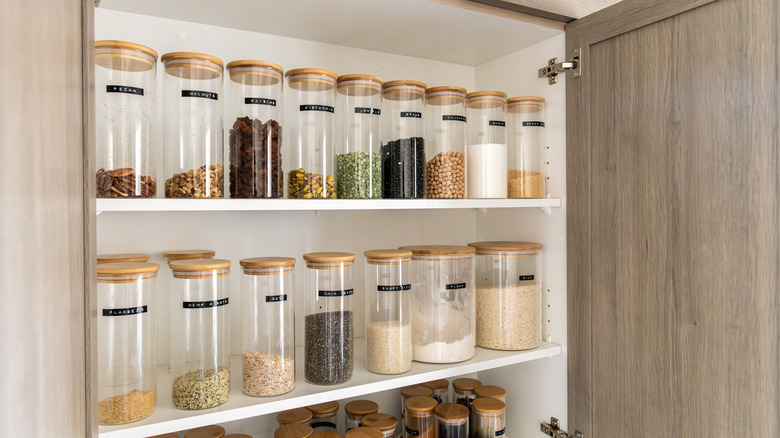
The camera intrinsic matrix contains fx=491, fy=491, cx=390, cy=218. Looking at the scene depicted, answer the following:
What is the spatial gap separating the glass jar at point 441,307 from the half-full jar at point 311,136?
36cm

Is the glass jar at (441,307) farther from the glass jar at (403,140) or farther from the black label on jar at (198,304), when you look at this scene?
the black label on jar at (198,304)

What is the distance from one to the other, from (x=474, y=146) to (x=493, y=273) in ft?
1.23

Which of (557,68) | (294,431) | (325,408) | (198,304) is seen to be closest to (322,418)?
(325,408)

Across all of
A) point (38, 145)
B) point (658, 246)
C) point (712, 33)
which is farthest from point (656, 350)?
point (38, 145)

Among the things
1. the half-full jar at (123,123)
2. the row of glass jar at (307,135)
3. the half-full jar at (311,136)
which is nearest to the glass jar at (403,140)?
the row of glass jar at (307,135)

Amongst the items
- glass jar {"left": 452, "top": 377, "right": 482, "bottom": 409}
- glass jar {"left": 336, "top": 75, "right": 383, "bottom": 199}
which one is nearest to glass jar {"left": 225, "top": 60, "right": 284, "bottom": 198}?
glass jar {"left": 336, "top": 75, "right": 383, "bottom": 199}

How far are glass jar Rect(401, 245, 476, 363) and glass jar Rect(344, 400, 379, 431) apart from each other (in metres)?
0.22

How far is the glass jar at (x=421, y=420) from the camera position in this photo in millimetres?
1396

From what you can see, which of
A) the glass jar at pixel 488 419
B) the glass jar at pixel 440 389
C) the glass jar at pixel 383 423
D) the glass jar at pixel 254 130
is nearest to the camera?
the glass jar at pixel 254 130

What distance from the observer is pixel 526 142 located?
149cm

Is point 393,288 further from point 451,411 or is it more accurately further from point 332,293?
point 451,411

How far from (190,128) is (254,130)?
13 centimetres

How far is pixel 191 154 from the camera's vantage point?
3.43 feet

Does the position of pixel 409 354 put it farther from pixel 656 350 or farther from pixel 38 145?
pixel 38 145
